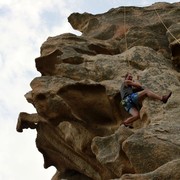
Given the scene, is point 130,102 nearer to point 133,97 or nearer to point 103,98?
point 133,97

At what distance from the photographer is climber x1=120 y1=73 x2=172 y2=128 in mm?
15981

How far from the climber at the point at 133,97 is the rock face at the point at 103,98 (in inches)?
8.8

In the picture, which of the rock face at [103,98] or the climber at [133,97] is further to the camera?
the climber at [133,97]

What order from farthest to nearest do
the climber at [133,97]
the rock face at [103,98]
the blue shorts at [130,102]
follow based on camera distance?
the blue shorts at [130,102], the climber at [133,97], the rock face at [103,98]

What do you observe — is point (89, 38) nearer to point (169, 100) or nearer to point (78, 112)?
point (78, 112)

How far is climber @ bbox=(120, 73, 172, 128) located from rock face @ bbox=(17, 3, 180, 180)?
22cm

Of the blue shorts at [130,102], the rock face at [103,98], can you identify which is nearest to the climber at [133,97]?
the blue shorts at [130,102]

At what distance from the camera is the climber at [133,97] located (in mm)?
15981

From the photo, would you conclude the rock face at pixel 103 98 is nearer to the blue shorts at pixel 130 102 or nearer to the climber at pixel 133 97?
the climber at pixel 133 97

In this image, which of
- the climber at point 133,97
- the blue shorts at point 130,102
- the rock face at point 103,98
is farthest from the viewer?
the blue shorts at point 130,102

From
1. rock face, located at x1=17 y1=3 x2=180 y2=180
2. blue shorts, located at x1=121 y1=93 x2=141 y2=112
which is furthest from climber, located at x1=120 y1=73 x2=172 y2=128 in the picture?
rock face, located at x1=17 y1=3 x2=180 y2=180

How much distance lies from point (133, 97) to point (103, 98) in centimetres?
230

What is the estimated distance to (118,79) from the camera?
18.9 m

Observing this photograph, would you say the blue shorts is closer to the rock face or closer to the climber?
the climber
